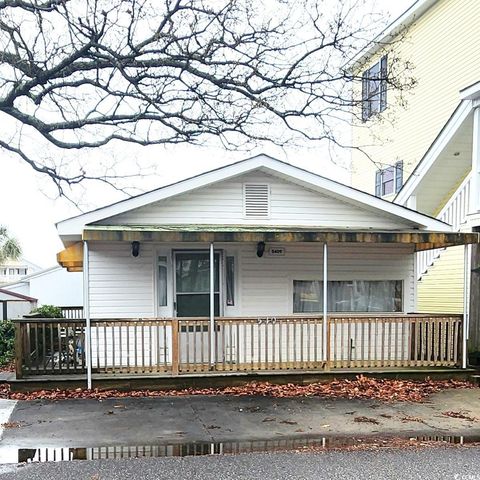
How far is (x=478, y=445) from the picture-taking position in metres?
5.62

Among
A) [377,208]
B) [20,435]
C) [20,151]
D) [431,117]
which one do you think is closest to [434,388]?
[377,208]

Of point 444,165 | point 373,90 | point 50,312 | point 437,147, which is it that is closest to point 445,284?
point 444,165

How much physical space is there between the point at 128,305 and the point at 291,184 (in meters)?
3.92

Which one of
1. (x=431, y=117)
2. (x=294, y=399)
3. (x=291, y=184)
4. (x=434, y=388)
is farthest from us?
(x=431, y=117)

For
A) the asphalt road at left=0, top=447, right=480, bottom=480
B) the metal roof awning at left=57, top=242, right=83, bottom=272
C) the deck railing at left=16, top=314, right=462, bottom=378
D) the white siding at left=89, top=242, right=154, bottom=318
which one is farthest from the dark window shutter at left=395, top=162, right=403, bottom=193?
the asphalt road at left=0, top=447, right=480, bottom=480

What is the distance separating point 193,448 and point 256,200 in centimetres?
532

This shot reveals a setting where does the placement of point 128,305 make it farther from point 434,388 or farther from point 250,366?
point 434,388

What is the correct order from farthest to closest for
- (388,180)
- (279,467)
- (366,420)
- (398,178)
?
1. (388,180)
2. (398,178)
3. (366,420)
4. (279,467)

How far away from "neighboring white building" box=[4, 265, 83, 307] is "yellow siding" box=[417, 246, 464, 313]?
19.6 meters

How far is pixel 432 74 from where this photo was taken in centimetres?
1450

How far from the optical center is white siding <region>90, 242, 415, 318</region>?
914 centimetres

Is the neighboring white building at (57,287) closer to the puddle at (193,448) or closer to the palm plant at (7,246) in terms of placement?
the palm plant at (7,246)

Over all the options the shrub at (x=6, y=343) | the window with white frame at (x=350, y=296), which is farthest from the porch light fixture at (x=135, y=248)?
the shrub at (x=6, y=343)

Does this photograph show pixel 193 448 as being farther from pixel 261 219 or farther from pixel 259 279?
pixel 261 219
